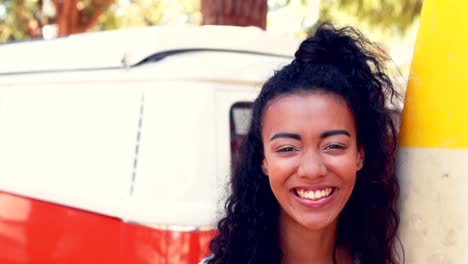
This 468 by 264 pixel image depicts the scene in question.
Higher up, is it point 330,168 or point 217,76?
point 217,76

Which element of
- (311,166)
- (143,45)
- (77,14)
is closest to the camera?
(311,166)

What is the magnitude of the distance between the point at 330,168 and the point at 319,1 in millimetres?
7107

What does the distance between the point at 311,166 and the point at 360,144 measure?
0.64 ft

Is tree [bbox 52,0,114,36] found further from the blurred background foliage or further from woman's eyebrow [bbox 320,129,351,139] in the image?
woman's eyebrow [bbox 320,129,351,139]

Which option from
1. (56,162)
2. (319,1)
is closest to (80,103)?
(56,162)

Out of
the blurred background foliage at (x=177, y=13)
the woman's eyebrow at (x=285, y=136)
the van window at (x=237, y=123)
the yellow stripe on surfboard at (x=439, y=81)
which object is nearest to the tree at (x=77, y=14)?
the blurred background foliage at (x=177, y=13)

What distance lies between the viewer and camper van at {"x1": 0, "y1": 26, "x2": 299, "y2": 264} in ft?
10.1

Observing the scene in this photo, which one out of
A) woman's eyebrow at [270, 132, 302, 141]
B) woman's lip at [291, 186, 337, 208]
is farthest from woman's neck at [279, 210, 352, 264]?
woman's eyebrow at [270, 132, 302, 141]

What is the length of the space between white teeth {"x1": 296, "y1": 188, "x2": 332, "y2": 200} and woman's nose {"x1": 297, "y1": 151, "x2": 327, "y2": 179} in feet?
0.17

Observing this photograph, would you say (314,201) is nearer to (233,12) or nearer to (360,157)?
(360,157)

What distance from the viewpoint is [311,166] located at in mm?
1548

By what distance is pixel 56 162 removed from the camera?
3.70m

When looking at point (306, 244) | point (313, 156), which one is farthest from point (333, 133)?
point (306, 244)

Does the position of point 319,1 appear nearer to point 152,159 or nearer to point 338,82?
point 152,159
